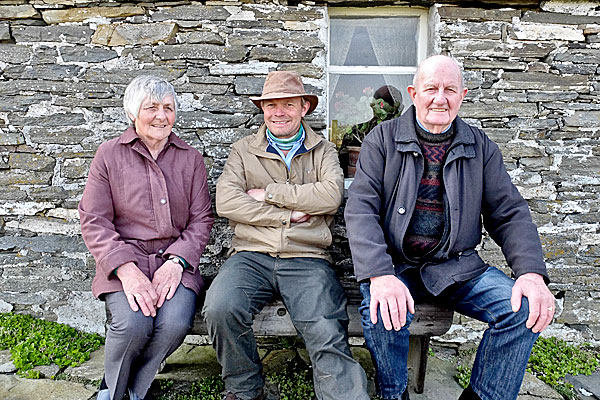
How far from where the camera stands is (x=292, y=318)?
8.34 ft

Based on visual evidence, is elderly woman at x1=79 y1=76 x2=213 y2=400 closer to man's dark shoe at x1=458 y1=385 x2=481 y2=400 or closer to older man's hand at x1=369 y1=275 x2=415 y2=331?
older man's hand at x1=369 y1=275 x2=415 y2=331

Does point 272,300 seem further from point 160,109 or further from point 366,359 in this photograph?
point 160,109

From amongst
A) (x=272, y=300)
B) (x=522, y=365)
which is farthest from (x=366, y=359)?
(x=522, y=365)

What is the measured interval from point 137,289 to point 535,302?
1.86 metres

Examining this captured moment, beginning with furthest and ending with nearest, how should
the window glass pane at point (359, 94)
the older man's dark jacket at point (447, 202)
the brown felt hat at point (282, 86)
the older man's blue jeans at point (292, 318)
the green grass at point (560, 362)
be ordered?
the window glass pane at point (359, 94)
the green grass at point (560, 362)
the brown felt hat at point (282, 86)
the older man's dark jacket at point (447, 202)
the older man's blue jeans at point (292, 318)

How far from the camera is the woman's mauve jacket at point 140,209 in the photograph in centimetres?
258

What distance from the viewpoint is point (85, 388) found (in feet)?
9.51

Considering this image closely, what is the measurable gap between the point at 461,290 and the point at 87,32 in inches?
109

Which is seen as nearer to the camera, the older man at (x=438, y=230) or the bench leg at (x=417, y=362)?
the older man at (x=438, y=230)

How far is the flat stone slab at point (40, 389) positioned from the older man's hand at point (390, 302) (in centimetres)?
174

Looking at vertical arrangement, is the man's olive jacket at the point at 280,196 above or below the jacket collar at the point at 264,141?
below

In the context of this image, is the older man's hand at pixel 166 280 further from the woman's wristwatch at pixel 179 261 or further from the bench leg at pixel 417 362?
the bench leg at pixel 417 362

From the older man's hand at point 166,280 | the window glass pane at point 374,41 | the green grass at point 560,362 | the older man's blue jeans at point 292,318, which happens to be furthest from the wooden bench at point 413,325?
the window glass pane at point 374,41

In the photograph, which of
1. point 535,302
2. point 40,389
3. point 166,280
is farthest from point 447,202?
point 40,389
